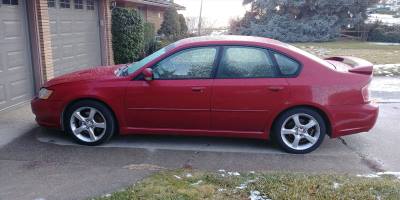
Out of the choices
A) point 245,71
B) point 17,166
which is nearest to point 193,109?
point 245,71

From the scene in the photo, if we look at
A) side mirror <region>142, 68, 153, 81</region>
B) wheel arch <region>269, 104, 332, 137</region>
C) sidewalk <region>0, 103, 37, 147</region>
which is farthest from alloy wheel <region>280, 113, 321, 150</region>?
sidewalk <region>0, 103, 37, 147</region>

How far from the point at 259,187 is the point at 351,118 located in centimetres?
198

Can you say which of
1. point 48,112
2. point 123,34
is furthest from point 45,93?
point 123,34

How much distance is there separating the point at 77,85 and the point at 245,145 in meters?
2.42

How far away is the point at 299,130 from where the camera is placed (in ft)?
18.5

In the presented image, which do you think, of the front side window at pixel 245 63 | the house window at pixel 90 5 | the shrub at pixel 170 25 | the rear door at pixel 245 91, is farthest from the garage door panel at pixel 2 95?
the shrub at pixel 170 25

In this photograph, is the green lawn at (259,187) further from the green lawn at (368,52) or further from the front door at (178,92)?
the green lawn at (368,52)

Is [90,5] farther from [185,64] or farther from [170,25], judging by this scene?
[170,25]

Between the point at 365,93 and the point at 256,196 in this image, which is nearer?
the point at 256,196

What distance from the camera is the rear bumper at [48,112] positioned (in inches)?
228

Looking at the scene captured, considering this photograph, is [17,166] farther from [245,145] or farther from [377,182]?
[377,182]

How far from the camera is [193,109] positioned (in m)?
5.64

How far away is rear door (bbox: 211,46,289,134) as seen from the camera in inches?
217

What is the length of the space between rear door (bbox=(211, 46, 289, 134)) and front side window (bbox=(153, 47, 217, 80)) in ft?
0.62
